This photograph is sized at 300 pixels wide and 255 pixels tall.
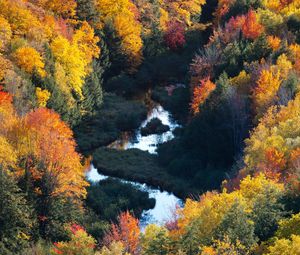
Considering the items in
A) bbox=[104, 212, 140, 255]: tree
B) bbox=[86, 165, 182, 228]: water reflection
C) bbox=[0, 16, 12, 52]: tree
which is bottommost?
bbox=[104, 212, 140, 255]: tree

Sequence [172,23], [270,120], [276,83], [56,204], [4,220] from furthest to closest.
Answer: [172,23] < [276,83] < [270,120] < [56,204] < [4,220]

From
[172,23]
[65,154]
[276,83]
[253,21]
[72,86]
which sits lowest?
[65,154]

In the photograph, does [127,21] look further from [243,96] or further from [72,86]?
[243,96]

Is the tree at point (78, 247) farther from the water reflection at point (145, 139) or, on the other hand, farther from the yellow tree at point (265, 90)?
the water reflection at point (145, 139)

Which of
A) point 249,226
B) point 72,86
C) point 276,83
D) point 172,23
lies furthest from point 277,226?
point 172,23

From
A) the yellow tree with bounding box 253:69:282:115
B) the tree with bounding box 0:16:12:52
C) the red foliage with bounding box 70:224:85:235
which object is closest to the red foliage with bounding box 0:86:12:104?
the tree with bounding box 0:16:12:52

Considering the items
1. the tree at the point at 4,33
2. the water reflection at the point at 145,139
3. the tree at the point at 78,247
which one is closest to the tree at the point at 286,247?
the tree at the point at 78,247

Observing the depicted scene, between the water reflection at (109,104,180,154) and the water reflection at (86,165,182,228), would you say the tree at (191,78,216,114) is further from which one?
the water reflection at (86,165,182,228)

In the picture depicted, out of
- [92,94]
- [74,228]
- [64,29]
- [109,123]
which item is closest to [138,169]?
[109,123]
